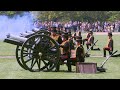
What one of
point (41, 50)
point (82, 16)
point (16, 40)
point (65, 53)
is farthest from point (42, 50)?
point (82, 16)

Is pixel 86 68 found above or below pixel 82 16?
below

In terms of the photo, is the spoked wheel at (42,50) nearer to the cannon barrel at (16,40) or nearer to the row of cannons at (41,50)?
the row of cannons at (41,50)

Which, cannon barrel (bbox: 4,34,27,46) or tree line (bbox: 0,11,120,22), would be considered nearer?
cannon barrel (bbox: 4,34,27,46)

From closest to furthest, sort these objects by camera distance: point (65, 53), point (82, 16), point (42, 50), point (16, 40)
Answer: point (42, 50) < point (65, 53) < point (16, 40) < point (82, 16)

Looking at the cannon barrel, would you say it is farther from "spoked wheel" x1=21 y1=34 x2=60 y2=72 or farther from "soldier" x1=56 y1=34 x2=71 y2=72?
"soldier" x1=56 y1=34 x2=71 y2=72

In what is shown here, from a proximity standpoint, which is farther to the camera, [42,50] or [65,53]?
[65,53]

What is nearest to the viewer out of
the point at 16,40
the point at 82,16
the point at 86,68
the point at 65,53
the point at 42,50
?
the point at 86,68

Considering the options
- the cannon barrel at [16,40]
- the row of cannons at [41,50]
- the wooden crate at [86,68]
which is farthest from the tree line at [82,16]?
the wooden crate at [86,68]

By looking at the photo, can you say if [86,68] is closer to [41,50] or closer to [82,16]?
[41,50]

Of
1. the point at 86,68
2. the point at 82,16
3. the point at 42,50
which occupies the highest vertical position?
the point at 82,16

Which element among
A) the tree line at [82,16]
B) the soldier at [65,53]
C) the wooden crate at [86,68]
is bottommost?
the wooden crate at [86,68]

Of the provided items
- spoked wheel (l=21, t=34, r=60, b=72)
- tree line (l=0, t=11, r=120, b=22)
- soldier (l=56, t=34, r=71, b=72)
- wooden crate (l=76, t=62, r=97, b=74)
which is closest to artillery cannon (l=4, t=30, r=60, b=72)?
spoked wheel (l=21, t=34, r=60, b=72)
